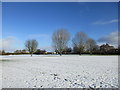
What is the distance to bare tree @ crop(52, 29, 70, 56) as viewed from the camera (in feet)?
197

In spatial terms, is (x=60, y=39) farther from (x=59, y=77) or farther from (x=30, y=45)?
(x=59, y=77)

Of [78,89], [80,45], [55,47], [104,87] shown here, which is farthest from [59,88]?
[80,45]

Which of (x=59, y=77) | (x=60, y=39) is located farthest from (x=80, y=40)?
(x=59, y=77)

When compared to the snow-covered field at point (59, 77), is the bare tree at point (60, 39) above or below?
above

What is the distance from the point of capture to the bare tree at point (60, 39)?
59938mm

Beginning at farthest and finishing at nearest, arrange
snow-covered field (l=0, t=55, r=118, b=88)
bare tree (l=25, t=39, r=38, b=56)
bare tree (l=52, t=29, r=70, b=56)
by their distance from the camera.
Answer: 1. bare tree (l=25, t=39, r=38, b=56)
2. bare tree (l=52, t=29, r=70, b=56)
3. snow-covered field (l=0, t=55, r=118, b=88)

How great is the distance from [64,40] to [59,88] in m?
54.9

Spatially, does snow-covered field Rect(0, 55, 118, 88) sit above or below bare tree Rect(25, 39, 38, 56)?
below

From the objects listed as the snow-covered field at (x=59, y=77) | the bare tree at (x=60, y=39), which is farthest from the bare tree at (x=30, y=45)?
the snow-covered field at (x=59, y=77)

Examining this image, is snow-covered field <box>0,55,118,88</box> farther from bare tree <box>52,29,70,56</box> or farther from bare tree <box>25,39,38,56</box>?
bare tree <box>25,39,38,56</box>

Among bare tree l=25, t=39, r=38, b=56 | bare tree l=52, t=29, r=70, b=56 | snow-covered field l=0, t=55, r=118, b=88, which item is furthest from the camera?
bare tree l=25, t=39, r=38, b=56

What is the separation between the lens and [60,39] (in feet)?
197

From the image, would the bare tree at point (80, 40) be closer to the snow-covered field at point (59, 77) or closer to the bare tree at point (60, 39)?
the bare tree at point (60, 39)

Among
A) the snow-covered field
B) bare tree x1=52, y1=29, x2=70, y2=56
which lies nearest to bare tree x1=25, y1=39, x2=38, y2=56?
bare tree x1=52, y1=29, x2=70, y2=56
